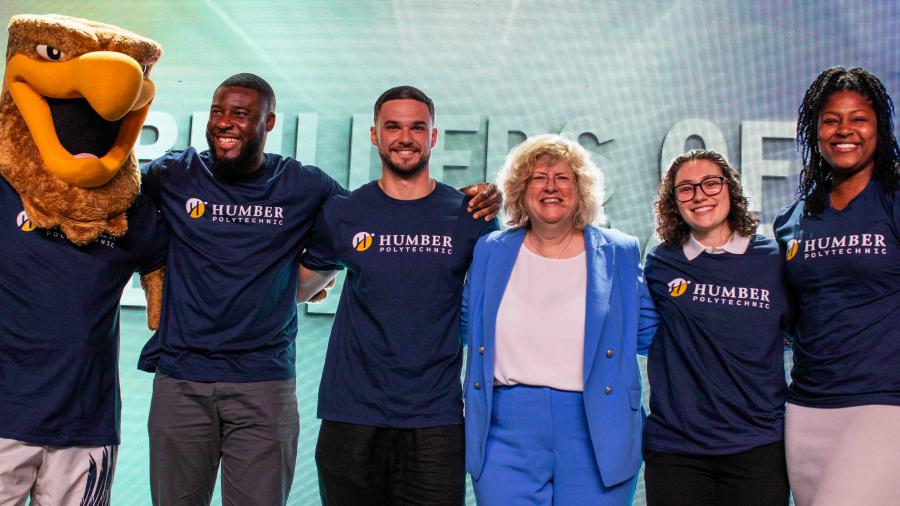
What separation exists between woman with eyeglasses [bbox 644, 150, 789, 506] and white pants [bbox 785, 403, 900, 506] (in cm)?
7

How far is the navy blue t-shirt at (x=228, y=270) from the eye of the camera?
2.49m

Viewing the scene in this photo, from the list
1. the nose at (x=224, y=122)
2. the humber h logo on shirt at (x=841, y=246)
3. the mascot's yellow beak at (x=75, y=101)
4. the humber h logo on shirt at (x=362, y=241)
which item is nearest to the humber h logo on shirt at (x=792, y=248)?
the humber h logo on shirt at (x=841, y=246)

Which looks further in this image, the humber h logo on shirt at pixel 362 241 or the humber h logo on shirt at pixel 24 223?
the humber h logo on shirt at pixel 362 241

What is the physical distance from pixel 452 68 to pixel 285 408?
7.22 feet

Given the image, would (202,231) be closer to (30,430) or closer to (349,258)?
(349,258)

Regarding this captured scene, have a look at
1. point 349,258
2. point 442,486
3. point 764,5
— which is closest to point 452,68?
point 764,5

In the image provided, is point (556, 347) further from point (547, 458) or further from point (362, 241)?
point (362, 241)

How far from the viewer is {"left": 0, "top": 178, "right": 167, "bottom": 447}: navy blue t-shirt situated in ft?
7.30

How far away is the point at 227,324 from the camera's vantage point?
8.17 ft

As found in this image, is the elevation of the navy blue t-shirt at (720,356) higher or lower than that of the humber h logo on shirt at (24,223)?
lower

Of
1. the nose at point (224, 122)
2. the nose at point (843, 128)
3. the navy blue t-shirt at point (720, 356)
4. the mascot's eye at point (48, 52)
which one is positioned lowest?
the navy blue t-shirt at point (720, 356)

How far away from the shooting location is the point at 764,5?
417 centimetres

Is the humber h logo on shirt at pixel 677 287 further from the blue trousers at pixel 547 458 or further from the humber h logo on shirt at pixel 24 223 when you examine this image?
the humber h logo on shirt at pixel 24 223

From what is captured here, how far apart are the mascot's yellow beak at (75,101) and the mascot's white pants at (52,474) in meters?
0.73
